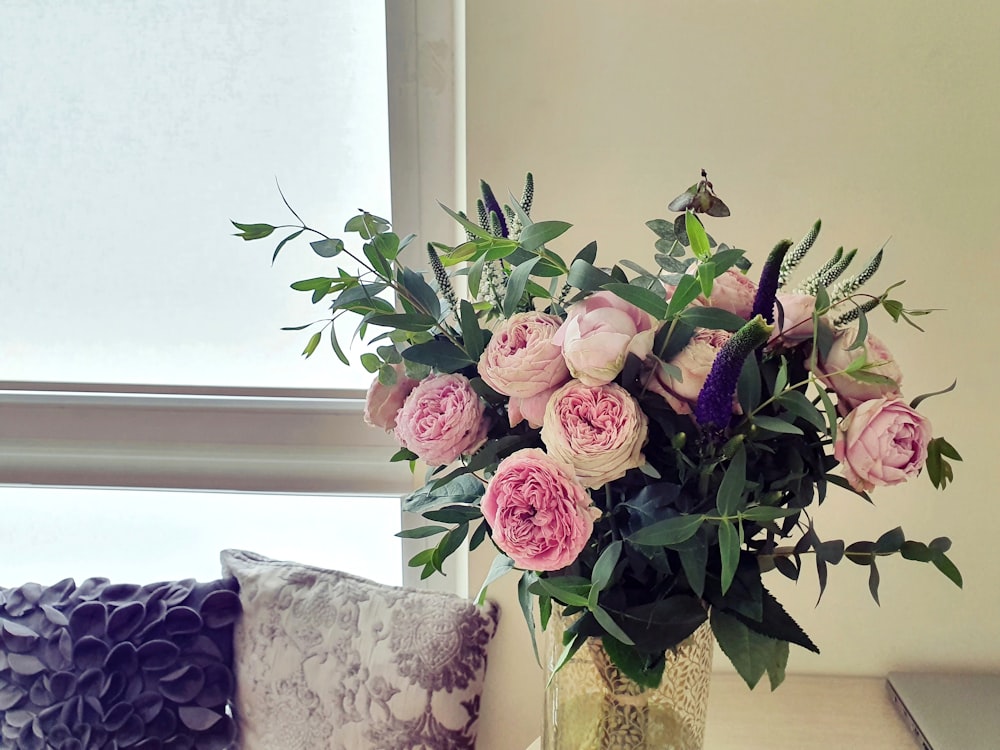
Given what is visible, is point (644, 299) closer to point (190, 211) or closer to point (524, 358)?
point (524, 358)

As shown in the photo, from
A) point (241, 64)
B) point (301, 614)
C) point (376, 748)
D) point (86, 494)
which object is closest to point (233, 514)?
point (86, 494)

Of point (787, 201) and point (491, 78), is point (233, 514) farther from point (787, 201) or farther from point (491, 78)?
point (787, 201)

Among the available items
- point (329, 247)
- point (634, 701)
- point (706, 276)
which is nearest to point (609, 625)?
point (634, 701)

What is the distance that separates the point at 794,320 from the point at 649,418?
118 mm

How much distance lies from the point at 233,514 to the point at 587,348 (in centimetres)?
98

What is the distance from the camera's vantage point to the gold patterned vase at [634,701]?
595 mm

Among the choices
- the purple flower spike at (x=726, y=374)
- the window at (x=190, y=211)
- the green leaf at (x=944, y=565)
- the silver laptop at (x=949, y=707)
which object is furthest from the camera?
the window at (x=190, y=211)

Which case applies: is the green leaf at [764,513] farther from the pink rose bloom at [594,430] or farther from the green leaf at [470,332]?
the green leaf at [470,332]

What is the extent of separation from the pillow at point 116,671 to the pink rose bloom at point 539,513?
63cm

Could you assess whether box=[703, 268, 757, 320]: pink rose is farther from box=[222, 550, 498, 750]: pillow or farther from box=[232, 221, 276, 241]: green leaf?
box=[222, 550, 498, 750]: pillow

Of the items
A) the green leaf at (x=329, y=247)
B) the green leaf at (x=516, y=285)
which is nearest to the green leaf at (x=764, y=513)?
the green leaf at (x=516, y=285)

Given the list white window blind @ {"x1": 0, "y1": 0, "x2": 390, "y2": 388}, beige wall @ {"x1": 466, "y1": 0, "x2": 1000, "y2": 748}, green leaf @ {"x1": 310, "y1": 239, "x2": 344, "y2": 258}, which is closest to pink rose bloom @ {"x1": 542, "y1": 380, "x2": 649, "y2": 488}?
green leaf @ {"x1": 310, "y1": 239, "x2": 344, "y2": 258}

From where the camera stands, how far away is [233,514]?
1.27 m

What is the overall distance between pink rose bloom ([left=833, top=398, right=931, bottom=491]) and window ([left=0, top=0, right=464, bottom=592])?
2.41 feet
